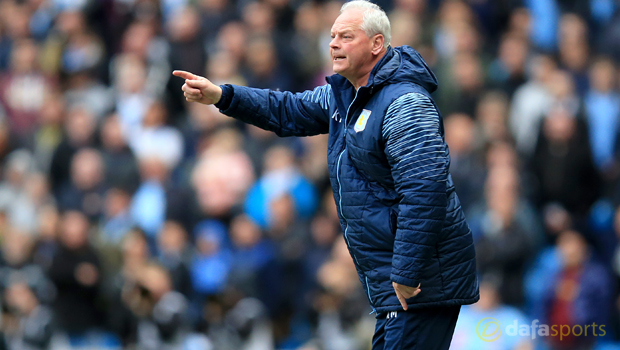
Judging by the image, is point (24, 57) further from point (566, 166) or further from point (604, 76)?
point (604, 76)

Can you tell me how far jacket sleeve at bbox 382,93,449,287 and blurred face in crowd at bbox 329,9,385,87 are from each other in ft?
1.26

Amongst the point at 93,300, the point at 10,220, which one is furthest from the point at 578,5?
the point at 10,220

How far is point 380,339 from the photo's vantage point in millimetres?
4125

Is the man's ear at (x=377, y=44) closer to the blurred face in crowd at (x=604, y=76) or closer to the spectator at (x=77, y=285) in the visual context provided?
the blurred face in crowd at (x=604, y=76)

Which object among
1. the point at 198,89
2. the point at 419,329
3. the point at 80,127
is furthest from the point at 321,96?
the point at 80,127

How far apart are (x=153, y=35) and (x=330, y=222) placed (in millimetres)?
4470

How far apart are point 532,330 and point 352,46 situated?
3.56 m

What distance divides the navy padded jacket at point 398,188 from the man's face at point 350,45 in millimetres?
90

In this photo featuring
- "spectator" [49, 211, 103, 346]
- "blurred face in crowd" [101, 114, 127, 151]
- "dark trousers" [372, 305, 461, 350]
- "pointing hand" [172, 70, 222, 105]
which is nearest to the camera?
"dark trousers" [372, 305, 461, 350]

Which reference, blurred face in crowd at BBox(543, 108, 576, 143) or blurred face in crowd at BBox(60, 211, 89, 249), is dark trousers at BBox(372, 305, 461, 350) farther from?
blurred face in crowd at BBox(60, 211, 89, 249)

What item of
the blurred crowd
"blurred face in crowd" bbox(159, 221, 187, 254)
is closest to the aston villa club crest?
the blurred crowd

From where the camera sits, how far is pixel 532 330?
261 inches

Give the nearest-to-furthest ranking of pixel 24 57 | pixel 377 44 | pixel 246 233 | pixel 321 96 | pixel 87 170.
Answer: pixel 377 44, pixel 321 96, pixel 246 233, pixel 87 170, pixel 24 57

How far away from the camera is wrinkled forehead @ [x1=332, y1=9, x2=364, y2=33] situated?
13.1ft
